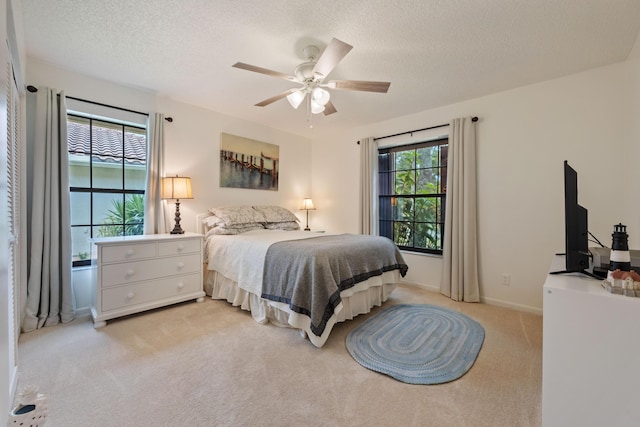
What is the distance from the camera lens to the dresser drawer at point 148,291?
245cm

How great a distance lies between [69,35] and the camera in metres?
2.08

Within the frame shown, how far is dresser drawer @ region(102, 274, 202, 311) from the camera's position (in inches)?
96.5

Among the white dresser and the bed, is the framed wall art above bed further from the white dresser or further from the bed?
the white dresser

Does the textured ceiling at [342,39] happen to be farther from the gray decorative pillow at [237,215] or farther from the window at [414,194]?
the gray decorative pillow at [237,215]

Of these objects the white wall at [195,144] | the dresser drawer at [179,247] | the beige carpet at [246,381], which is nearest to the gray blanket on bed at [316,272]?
the beige carpet at [246,381]

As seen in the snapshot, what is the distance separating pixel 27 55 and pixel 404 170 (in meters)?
4.14

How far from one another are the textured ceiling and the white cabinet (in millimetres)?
1793

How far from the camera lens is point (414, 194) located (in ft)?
12.7

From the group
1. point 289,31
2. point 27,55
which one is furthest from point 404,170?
point 27,55

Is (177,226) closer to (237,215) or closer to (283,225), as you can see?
(237,215)

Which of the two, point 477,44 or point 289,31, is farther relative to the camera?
point 477,44

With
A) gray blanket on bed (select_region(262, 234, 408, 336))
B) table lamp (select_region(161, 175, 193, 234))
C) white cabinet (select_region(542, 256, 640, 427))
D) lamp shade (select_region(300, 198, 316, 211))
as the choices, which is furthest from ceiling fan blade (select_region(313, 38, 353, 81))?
lamp shade (select_region(300, 198, 316, 211))

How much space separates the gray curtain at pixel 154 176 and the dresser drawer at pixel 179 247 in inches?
17.3

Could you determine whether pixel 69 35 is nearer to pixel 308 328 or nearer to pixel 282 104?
pixel 282 104
